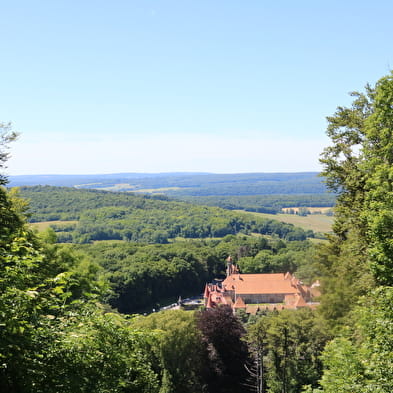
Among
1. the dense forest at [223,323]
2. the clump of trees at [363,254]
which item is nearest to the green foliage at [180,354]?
the dense forest at [223,323]

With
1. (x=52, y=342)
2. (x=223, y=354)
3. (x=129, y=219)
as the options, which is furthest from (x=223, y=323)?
(x=129, y=219)

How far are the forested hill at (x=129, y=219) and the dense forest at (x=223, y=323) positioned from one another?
9935 centimetres

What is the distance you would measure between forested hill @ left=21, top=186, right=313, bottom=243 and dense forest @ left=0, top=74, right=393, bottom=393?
326ft

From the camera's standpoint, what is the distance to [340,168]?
19.5 meters

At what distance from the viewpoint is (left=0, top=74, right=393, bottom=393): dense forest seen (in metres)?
6.07

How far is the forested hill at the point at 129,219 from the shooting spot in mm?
135625

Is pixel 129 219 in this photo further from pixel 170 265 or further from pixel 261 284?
pixel 261 284

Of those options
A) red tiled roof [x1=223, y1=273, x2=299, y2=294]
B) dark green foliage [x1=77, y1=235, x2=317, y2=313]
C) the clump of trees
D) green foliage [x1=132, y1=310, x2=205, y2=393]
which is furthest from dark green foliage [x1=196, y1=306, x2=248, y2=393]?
red tiled roof [x1=223, y1=273, x2=299, y2=294]

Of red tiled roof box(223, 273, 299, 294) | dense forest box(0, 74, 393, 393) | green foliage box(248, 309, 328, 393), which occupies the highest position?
dense forest box(0, 74, 393, 393)

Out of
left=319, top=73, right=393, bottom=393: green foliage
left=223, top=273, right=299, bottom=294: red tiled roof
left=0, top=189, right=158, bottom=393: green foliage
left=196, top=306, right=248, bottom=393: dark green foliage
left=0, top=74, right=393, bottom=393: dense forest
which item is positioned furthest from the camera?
left=223, top=273, right=299, bottom=294: red tiled roof

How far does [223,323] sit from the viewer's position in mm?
28969

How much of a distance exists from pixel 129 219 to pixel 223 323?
129 m

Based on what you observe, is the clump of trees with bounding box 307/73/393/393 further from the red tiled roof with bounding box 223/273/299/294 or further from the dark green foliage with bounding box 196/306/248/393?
the red tiled roof with bounding box 223/273/299/294

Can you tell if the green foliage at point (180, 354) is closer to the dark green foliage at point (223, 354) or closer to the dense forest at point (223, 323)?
the dense forest at point (223, 323)
